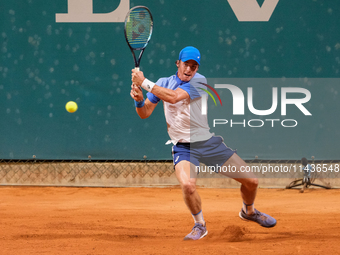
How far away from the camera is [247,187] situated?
11.6 feet

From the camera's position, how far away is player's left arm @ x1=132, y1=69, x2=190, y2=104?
3.22 metres

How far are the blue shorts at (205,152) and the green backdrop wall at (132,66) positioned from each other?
7.31 ft

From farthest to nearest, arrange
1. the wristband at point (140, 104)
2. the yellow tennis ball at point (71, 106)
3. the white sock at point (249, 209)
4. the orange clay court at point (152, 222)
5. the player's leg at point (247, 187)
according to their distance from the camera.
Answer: the yellow tennis ball at point (71, 106), the white sock at point (249, 209), the player's leg at point (247, 187), the wristband at point (140, 104), the orange clay court at point (152, 222)

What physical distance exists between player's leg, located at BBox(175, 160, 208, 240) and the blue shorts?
0.10 metres

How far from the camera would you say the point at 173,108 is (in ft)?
11.5

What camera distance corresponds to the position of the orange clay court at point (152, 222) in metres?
3.20

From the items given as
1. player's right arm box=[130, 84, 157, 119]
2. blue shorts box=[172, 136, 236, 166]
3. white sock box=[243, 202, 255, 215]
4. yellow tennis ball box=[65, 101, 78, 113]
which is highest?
player's right arm box=[130, 84, 157, 119]

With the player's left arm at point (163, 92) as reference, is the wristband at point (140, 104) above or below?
below

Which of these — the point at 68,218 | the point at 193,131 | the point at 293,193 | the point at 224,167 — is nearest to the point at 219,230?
the point at 224,167

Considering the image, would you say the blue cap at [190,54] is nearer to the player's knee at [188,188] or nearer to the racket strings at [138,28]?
the racket strings at [138,28]

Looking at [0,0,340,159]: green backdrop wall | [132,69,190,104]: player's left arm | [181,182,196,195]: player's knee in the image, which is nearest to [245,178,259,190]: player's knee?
[181,182,196,195]: player's knee

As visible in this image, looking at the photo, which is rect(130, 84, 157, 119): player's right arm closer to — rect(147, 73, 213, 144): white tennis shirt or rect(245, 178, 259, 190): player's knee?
rect(147, 73, 213, 144): white tennis shirt

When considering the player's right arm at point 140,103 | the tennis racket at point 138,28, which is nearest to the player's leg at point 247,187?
the player's right arm at point 140,103

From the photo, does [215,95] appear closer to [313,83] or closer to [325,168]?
[313,83]
